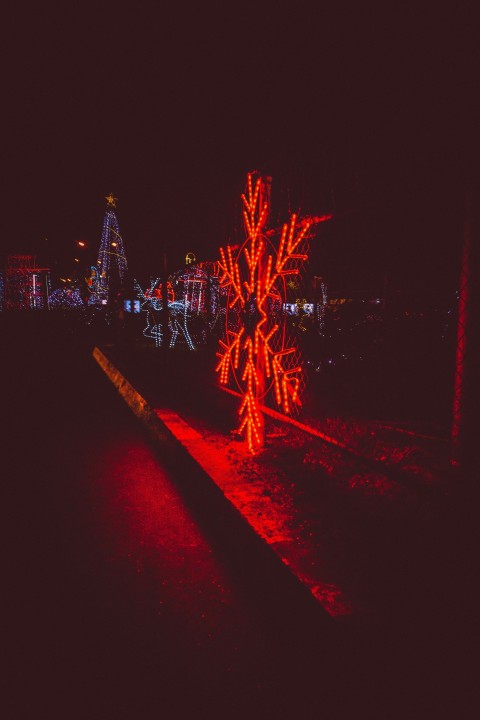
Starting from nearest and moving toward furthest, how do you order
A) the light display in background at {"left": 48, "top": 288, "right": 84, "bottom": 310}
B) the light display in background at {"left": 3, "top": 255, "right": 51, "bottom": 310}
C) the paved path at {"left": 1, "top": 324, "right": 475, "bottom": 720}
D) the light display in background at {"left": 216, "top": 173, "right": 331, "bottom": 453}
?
the paved path at {"left": 1, "top": 324, "right": 475, "bottom": 720}, the light display in background at {"left": 216, "top": 173, "right": 331, "bottom": 453}, the light display in background at {"left": 3, "top": 255, "right": 51, "bottom": 310}, the light display in background at {"left": 48, "top": 288, "right": 84, "bottom": 310}

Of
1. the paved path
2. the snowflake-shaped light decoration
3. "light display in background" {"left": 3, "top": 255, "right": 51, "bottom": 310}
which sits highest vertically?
"light display in background" {"left": 3, "top": 255, "right": 51, "bottom": 310}

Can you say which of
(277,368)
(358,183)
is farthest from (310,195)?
(277,368)

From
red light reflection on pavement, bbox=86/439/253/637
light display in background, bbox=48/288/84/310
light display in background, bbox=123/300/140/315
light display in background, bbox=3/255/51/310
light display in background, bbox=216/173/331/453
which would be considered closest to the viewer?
red light reflection on pavement, bbox=86/439/253/637

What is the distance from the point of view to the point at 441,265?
12430 millimetres

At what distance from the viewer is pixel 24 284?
A: 3638 centimetres

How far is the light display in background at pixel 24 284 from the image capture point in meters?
35.0

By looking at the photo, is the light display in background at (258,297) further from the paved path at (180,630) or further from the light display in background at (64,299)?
the light display in background at (64,299)

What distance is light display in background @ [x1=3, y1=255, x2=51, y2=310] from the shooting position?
3497 cm

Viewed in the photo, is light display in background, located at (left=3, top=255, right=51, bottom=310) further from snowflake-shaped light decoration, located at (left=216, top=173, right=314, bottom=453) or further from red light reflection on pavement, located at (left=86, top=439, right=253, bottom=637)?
red light reflection on pavement, located at (left=86, top=439, right=253, bottom=637)

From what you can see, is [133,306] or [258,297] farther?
[133,306]

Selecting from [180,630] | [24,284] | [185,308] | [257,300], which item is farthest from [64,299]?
[180,630]

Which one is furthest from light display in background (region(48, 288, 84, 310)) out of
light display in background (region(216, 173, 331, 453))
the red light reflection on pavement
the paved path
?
the paved path

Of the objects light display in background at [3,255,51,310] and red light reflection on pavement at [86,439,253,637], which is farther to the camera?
light display in background at [3,255,51,310]

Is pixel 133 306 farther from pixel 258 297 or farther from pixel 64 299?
pixel 64 299
